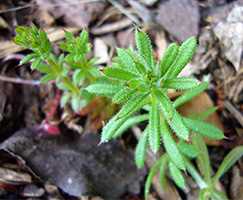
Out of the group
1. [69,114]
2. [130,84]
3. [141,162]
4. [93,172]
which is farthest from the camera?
[69,114]

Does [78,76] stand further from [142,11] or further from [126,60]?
[142,11]

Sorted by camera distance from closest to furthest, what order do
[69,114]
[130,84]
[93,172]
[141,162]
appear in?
[130,84] < [141,162] < [93,172] < [69,114]

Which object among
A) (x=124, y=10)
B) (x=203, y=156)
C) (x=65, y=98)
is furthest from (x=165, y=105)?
(x=124, y=10)

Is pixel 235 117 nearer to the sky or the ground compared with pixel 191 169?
nearer to the sky

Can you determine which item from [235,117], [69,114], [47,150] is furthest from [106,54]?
[235,117]

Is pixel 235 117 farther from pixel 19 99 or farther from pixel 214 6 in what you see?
pixel 19 99
